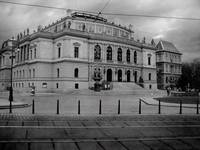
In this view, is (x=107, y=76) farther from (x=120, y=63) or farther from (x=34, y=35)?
(x=34, y=35)

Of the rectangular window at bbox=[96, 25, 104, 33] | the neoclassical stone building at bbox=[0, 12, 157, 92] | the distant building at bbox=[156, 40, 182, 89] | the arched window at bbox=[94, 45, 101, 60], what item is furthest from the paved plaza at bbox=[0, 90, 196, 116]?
the distant building at bbox=[156, 40, 182, 89]

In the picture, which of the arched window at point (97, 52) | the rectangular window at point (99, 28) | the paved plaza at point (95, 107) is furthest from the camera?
the rectangular window at point (99, 28)

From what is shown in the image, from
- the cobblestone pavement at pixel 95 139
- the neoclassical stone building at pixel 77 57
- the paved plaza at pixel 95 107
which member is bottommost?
the paved plaza at pixel 95 107

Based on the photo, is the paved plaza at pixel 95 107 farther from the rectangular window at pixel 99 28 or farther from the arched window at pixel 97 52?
the rectangular window at pixel 99 28

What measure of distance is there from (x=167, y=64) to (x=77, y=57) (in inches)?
2312

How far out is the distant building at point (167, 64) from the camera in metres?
108

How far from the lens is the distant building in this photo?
108 metres

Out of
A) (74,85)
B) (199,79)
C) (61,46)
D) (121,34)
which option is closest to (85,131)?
(74,85)

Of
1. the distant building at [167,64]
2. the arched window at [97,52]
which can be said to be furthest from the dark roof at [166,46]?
the arched window at [97,52]

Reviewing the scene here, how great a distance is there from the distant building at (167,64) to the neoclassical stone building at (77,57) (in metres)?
25.1

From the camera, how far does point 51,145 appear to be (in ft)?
26.5

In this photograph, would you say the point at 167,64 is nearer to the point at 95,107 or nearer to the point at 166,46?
the point at 166,46

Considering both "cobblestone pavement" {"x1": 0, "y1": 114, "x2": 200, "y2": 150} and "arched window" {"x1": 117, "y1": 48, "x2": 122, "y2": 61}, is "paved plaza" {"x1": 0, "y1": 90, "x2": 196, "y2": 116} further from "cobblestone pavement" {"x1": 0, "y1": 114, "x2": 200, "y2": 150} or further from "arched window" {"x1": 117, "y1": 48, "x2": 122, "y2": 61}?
"arched window" {"x1": 117, "y1": 48, "x2": 122, "y2": 61}

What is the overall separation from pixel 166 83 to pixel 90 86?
53106mm
